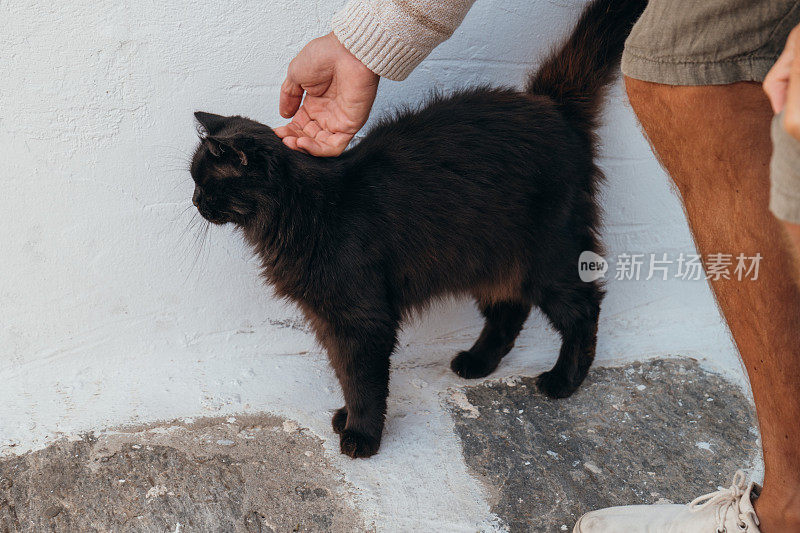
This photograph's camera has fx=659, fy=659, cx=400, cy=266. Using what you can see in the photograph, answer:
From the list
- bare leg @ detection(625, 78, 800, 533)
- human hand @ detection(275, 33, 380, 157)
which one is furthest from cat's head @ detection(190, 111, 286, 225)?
bare leg @ detection(625, 78, 800, 533)

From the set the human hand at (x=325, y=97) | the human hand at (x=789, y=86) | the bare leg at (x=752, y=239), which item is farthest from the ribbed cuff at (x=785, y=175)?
the human hand at (x=325, y=97)

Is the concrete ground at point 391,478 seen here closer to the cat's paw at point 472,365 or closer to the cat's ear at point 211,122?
the cat's paw at point 472,365

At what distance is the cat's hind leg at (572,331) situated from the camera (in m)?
1.79

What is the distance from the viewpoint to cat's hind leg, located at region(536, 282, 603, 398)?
1.79 m

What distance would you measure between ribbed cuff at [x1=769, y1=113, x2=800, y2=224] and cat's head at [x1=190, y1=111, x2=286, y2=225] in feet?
3.13

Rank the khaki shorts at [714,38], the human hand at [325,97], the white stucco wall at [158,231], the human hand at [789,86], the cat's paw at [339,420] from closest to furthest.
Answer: the human hand at [789,86]
the khaki shorts at [714,38]
the human hand at [325,97]
the white stucco wall at [158,231]
the cat's paw at [339,420]

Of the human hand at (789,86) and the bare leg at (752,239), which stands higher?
the human hand at (789,86)

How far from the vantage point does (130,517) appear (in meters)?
1.34

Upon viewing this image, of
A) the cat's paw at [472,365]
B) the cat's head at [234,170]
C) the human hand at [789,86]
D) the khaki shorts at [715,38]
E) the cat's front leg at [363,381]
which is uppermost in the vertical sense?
the human hand at [789,86]

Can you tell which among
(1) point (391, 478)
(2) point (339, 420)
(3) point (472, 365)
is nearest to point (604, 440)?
(3) point (472, 365)

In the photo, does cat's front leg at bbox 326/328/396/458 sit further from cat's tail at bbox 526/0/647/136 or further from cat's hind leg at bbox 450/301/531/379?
cat's tail at bbox 526/0/647/136

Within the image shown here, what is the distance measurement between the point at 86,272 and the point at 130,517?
68cm

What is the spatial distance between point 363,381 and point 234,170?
564 millimetres

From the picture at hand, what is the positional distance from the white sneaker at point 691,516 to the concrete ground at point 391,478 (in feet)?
0.38
